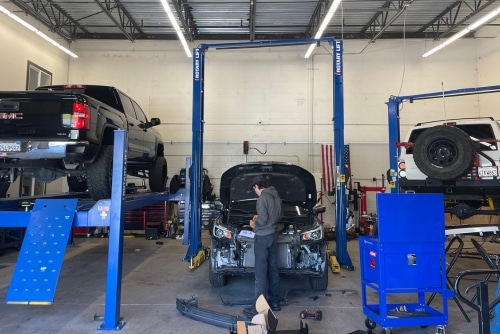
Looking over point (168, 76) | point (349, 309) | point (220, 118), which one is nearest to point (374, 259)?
point (349, 309)

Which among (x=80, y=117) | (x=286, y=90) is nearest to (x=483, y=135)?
(x=286, y=90)

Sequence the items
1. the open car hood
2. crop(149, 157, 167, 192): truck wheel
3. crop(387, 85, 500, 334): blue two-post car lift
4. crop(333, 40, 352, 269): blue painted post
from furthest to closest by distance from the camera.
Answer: crop(149, 157, 167, 192): truck wheel, crop(387, 85, 500, 334): blue two-post car lift, crop(333, 40, 352, 269): blue painted post, the open car hood

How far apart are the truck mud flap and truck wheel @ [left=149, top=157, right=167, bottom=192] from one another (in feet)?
13.0

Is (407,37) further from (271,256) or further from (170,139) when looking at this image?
(271,256)

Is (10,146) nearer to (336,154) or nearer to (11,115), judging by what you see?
(11,115)

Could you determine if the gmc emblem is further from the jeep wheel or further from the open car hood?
the jeep wheel

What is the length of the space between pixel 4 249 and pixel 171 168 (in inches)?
198

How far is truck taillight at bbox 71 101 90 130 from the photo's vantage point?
384cm

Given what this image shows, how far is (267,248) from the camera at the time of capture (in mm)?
4031

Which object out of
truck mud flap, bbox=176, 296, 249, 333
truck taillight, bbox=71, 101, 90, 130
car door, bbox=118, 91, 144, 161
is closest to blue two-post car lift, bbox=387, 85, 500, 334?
truck mud flap, bbox=176, 296, 249, 333

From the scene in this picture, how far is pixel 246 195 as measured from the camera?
5449mm

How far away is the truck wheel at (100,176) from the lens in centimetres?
430

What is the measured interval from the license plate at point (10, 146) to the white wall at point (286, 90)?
7359 mm

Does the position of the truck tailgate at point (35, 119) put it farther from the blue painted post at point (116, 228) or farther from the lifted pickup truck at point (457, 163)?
the lifted pickup truck at point (457, 163)
